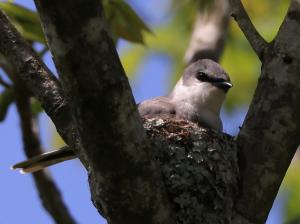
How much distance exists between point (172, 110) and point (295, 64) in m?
1.57

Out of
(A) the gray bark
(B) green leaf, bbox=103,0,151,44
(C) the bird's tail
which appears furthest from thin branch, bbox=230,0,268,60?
(C) the bird's tail

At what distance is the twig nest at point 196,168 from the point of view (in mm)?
3006

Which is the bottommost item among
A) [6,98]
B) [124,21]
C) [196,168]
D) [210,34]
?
[196,168]

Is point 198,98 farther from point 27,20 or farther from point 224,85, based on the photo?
point 27,20

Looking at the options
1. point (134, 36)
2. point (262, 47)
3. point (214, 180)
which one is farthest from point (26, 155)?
point (262, 47)

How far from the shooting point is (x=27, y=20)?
12.7 feet

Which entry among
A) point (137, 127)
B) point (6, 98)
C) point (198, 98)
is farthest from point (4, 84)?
point (137, 127)

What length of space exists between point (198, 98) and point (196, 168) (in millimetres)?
1369

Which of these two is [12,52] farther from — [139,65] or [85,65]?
[139,65]

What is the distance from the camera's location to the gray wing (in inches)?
170

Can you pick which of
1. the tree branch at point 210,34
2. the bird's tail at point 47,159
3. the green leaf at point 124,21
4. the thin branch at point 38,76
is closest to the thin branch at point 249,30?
the green leaf at point 124,21

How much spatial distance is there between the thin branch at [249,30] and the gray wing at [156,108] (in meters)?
1.10

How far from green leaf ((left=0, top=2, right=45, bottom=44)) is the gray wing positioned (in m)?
0.82

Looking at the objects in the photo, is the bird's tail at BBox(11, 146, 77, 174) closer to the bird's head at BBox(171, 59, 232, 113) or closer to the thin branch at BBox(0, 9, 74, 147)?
the thin branch at BBox(0, 9, 74, 147)
